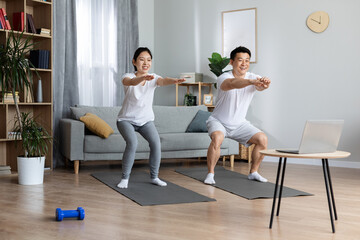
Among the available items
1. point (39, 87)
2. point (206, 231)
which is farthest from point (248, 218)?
point (39, 87)

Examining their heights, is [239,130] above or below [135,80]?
below

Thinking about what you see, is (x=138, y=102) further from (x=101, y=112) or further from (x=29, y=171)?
(x=101, y=112)

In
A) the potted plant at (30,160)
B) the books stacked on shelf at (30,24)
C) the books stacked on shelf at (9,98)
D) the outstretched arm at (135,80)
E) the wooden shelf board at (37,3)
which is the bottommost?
the potted plant at (30,160)

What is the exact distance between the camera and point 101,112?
558 centimetres

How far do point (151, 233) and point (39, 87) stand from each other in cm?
299

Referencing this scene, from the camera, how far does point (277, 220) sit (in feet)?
9.46

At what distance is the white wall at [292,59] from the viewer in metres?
5.62

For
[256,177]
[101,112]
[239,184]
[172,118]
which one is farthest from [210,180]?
[101,112]

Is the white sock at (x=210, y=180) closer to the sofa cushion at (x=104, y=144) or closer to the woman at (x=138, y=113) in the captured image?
the woman at (x=138, y=113)

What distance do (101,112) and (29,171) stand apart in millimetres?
1500

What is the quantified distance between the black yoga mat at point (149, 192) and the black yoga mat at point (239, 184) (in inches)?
14.8

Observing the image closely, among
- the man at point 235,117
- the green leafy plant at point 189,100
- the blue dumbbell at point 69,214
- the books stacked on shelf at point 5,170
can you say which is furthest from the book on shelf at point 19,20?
the blue dumbbell at point 69,214

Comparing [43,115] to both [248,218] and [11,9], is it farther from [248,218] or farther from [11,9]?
[248,218]

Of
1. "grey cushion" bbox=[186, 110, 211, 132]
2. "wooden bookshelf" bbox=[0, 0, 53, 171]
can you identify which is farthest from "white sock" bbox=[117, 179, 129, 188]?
"grey cushion" bbox=[186, 110, 211, 132]
